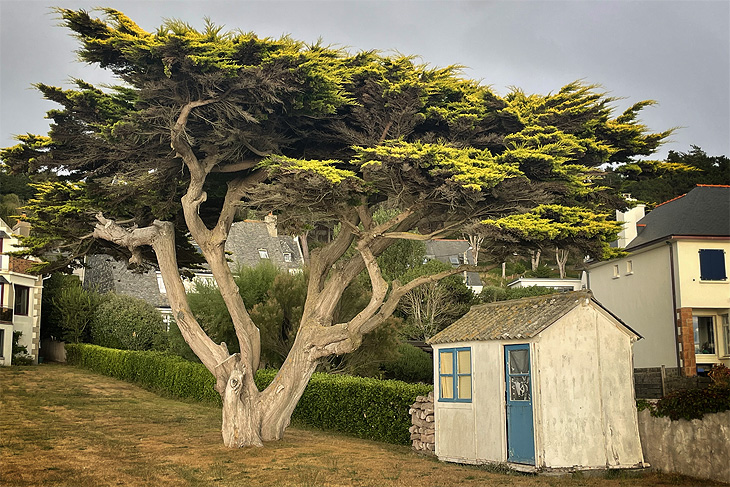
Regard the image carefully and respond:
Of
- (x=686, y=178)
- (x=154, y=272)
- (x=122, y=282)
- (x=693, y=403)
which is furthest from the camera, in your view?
(x=686, y=178)

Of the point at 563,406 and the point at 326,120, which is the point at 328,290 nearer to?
the point at 326,120

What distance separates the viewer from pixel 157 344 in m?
34.4

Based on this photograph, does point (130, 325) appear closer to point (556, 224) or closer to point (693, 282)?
point (693, 282)

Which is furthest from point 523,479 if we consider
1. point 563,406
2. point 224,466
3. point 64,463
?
point 64,463

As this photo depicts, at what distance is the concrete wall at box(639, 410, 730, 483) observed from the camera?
12.1 m

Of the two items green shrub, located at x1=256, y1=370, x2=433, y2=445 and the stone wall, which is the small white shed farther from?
green shrub, located at x1=256, y1=370, x2=433, y2=445

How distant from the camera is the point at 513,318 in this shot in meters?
14.4

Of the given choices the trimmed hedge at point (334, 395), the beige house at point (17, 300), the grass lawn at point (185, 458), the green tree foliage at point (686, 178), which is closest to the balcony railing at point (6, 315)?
the beige house at point (17, 300)

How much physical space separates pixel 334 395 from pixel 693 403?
1041 centimetres

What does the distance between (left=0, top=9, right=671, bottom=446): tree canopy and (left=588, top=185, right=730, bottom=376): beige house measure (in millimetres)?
11023

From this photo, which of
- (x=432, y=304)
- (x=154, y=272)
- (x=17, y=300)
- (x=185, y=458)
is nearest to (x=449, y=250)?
(x=432, y=304)

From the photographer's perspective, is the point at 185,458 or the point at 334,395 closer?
the point at 185,458

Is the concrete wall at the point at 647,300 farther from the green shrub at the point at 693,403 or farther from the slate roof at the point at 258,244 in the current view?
the slate roof at the point at 258,244

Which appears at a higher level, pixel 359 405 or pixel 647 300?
pixel 647 300
